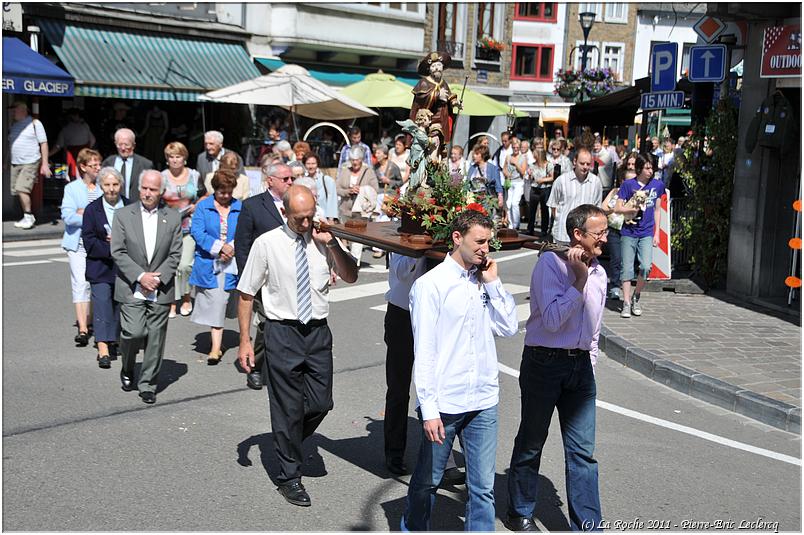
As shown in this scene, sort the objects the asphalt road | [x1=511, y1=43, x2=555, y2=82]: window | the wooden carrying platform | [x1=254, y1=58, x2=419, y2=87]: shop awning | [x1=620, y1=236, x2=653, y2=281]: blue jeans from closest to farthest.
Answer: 1. the wooden carrying platform
2. the asphalt road
3. [x1=620, y1=236, x2=653, y2=281]: blue jeans
4. [x1=254, y1=58, x2=419, y2=87]: shop awning
5. [x1=511, y1=43, x2=555, y2=82]: window

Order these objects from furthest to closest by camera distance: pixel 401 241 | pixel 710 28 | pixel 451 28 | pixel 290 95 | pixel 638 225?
pixel 451 28 → pixel 290 95 → pixel 710 28 → pixel 638 225 → pixel 401 241

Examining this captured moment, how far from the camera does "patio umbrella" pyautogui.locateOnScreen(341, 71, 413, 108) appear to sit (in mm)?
21156

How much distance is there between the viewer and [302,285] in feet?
19.4

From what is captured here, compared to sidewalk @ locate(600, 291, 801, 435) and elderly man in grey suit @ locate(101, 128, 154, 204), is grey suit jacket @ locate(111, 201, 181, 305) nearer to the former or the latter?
elderly man in grey suit @ locate(101, 128, 154, 204)

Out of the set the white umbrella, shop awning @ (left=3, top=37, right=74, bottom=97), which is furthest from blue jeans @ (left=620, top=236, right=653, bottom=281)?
shop awning @ (left=3, top=37, right=74, bottom=97)

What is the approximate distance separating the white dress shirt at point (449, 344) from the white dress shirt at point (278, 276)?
48.6 inches

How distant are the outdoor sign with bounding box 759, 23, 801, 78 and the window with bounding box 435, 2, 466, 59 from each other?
957 inches

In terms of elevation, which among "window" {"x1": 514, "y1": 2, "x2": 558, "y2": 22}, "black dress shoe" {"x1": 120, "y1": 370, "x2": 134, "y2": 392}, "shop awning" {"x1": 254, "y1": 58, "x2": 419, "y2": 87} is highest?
"window" {"x1": 514, "y1": 2, "x2": 558, "y2": 22}

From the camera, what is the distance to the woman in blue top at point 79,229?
9297 millimetres

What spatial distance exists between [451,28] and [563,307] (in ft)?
107

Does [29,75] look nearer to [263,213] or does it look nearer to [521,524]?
[263,213]

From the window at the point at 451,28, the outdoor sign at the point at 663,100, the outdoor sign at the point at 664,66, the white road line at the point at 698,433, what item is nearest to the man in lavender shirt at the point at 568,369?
the white road line at the point at 698,433

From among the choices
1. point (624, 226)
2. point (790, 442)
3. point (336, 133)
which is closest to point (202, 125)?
point (336, 133)

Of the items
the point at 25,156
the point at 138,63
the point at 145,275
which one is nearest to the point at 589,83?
the point at 138,63
